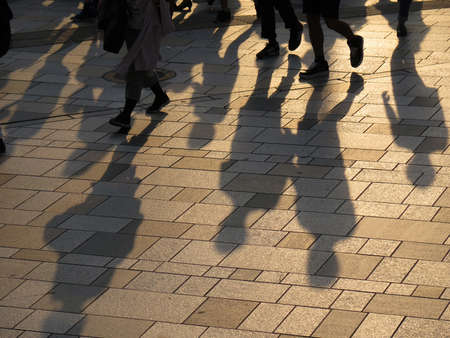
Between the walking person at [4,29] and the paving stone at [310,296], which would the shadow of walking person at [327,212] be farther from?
the walking person at [4,29]

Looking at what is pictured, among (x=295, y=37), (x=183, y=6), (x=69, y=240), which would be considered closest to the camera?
(x=69, y=240)

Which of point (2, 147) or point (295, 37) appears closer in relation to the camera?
point (2, 147)

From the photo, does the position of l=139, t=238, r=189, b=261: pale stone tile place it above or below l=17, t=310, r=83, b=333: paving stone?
below

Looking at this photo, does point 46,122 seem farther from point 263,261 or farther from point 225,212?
point 263,261

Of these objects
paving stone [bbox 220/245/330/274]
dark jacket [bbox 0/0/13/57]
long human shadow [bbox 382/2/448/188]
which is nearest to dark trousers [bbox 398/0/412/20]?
long human shadow [bbox 382/2/448/188]

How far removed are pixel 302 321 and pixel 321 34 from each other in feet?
18.1

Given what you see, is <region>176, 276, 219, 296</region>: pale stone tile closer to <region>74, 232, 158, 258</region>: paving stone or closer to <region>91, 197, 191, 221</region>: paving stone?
<region>74, 232, 158, 258</region>: paving stone

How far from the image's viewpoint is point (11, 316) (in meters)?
5.89

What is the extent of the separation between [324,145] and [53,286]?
3.09 m

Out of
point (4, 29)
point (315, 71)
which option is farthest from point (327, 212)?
point (315, 71)

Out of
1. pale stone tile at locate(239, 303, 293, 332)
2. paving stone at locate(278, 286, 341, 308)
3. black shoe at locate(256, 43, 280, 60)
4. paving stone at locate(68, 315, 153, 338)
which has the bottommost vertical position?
black shoe at locate(256, 43, 280, 60)

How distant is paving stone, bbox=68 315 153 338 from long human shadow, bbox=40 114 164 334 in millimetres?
16

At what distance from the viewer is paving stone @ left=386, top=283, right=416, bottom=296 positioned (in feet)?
19.6

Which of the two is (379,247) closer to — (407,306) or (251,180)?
(407,306)
